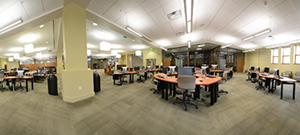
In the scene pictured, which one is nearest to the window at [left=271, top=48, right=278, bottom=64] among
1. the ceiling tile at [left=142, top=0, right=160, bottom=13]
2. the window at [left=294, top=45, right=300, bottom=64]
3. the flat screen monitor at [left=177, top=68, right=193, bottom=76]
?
the window at [left=294, top=45, right=300, bottom=64]

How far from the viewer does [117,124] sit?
1832mm

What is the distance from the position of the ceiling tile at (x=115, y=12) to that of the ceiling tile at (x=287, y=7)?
5.28 m

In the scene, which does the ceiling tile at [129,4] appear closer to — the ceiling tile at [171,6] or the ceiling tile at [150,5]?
the ceiling tile at [150,5]

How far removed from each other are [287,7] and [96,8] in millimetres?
6544

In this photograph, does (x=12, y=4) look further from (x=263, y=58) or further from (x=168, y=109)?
(x=263, y=58)

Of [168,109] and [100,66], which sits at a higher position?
[100,66]

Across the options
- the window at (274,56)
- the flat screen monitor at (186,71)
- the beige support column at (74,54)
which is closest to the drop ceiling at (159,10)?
the beige support column at (74,54)

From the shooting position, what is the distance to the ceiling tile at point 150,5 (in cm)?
284

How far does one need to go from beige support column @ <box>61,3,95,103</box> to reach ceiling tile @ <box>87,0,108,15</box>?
295mm

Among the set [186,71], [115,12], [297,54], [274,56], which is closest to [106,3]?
[115,12]

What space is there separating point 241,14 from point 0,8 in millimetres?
8285

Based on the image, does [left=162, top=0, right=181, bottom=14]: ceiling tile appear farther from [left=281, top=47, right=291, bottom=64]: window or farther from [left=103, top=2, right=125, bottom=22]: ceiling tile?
[left=281, top=47, right=291, bottom=64]: window

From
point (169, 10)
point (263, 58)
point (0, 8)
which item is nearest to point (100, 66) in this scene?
point (0, 8)

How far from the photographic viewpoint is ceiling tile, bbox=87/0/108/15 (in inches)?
115
